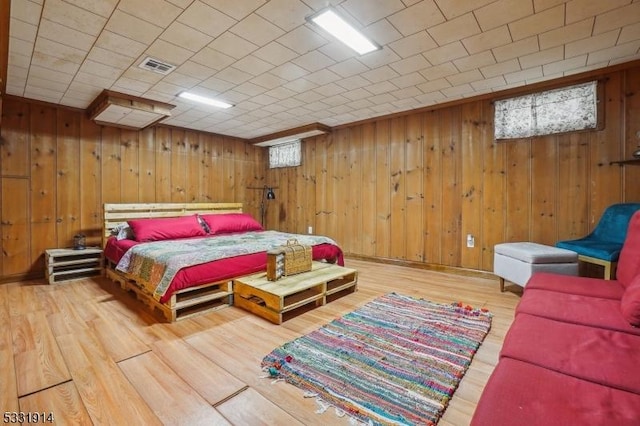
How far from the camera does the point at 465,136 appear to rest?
401 cm

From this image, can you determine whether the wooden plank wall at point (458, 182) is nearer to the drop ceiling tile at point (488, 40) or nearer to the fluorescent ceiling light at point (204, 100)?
the drop ceiling tile at point (488, 40)

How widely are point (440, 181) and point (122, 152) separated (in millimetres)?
4750

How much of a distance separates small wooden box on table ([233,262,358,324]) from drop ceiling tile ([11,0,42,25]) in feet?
8.12

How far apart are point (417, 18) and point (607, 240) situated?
9.13 feet

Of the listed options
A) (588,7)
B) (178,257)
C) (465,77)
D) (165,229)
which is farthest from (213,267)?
(588,7)

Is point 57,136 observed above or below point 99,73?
below

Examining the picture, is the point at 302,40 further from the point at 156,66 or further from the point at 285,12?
the point at 156,66

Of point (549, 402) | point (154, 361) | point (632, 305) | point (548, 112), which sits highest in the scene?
point (548, 112)

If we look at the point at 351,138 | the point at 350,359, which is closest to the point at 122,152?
the point at 351,138

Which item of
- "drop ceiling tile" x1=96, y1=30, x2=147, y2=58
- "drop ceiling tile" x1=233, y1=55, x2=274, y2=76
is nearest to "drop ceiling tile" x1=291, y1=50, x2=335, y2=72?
"drop ceiling tile" x1=233, y1=55, x2=274, y2=76

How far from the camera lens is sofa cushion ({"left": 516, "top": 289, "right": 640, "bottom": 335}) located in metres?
1.39

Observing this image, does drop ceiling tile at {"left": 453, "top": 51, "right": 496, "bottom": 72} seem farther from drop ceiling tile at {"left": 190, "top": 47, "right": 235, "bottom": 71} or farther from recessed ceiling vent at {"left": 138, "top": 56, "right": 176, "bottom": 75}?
recessed ceiling vent at {"left": 138, "top": 56, "right": 176, "bottom": 75}

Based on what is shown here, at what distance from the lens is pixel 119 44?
8.15ft

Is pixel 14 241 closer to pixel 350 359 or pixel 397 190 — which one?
pixel 350 359
